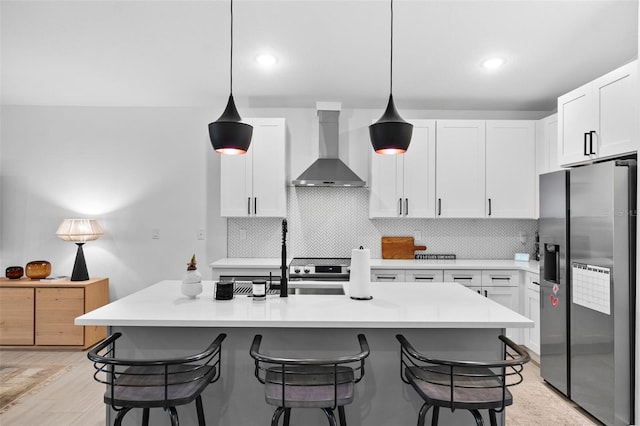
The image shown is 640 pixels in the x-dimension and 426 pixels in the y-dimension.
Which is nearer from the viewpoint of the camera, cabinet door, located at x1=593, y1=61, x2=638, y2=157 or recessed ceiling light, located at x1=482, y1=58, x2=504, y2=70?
cabinet door, located at x1=593, y1=61, x2=638, y2=157

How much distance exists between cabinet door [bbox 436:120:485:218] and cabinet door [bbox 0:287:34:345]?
4.45m

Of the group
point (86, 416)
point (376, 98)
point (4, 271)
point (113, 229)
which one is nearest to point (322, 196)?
point (376, 98)

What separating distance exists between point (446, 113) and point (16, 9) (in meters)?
4.21

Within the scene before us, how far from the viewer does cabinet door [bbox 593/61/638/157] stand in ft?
8.21

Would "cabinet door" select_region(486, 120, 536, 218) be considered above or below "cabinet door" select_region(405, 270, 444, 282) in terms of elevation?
above

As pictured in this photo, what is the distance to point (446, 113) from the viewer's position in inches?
187

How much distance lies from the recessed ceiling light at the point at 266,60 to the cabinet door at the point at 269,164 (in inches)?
26.7

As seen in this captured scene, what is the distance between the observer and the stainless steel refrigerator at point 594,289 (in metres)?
2.45

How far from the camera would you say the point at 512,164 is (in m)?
4.35

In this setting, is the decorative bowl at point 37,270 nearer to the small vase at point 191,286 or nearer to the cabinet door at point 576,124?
the small vase at point 191,286

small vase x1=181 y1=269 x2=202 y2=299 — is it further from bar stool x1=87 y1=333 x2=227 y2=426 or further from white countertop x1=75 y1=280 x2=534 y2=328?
bar stool x1=87 y1=333 x2=227 y2=426

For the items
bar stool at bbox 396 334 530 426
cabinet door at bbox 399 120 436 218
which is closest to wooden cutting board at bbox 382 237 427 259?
cabinet door at bbox 399 120 436 218

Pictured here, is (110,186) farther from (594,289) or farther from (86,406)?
(594,289)

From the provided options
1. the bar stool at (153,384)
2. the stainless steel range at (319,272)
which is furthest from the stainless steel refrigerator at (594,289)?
the bar stool at (153,384)
